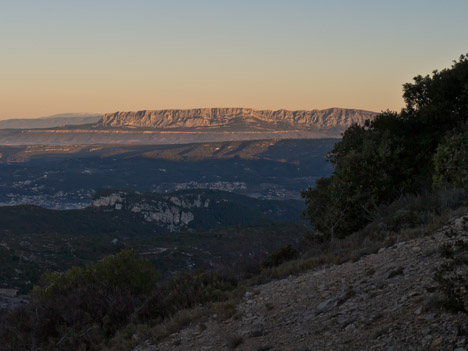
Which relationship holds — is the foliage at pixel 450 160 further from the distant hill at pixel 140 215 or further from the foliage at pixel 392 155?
the distant hill at pixel 140 215

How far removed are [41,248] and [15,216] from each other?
3841 centimetres

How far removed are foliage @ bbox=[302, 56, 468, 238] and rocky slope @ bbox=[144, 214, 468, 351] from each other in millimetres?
9448

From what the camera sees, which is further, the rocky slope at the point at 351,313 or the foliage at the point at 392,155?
the foliage at the point at 392,155

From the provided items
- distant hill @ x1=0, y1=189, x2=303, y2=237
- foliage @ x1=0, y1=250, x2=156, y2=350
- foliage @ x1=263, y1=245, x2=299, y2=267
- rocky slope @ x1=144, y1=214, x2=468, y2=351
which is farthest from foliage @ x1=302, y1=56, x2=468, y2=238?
distant hill @ x1=0, y1=189, x2=303, y2=237

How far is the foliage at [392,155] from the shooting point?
24.2 meters

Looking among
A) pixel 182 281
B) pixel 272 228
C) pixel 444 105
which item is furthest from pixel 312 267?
pixel 272 228

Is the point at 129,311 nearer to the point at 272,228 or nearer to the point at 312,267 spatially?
the point at 312,267

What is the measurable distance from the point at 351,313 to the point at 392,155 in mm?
17997

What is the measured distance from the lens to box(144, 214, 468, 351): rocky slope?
25.1 ft

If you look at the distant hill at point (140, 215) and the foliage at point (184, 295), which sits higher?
the foliage at point (184, 295)

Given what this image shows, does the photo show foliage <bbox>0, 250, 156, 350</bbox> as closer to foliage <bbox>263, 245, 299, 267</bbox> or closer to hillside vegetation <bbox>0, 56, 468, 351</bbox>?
hillside vegetation <bbox>0, 56, 468, 351</bbox>

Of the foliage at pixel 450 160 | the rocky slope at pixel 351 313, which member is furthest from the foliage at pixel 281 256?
the foliage at pixel 450 160

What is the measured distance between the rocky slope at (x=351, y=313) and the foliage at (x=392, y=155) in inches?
372

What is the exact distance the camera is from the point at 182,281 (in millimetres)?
16391
